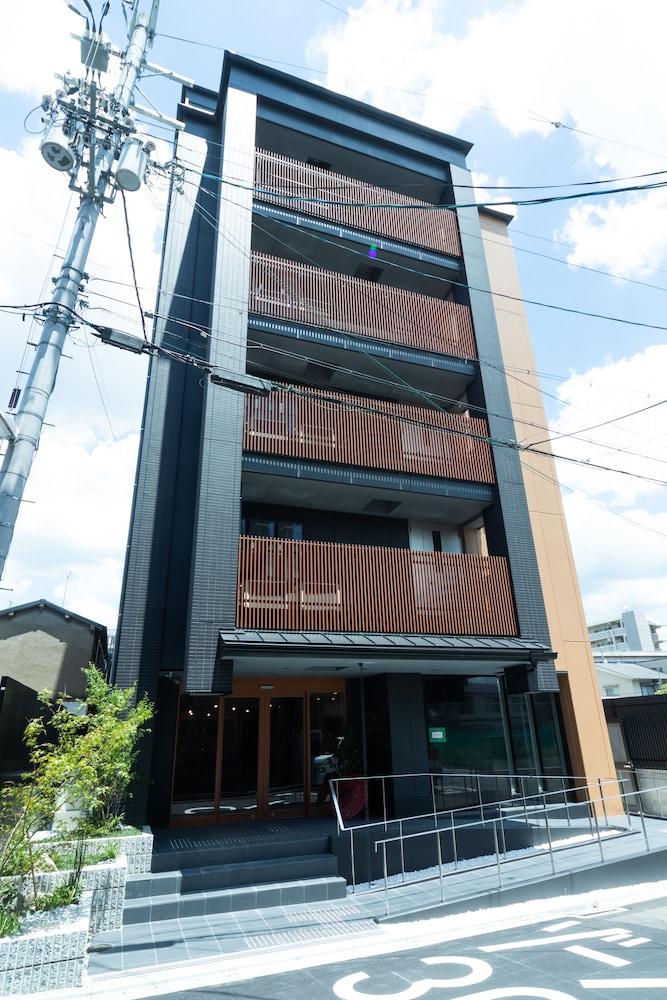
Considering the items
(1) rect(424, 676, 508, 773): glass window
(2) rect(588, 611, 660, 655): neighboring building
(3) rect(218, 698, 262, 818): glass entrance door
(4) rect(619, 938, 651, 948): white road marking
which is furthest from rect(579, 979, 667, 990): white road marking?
(2) rect(588, 611, 660, 655): neighboring building

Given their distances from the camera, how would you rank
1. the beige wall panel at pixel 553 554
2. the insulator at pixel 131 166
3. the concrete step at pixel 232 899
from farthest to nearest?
the beige wall panel at pixel 553 554 < the concrete step at pixel 232 899 < the insulator at pixel 131 166

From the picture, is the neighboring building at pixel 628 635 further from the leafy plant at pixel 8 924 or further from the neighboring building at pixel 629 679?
the leafy plant at pixel 8 924

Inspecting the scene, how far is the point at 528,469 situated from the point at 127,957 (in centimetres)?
1349

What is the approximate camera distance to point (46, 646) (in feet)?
49.2

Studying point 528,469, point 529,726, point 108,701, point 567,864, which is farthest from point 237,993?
point 528,469

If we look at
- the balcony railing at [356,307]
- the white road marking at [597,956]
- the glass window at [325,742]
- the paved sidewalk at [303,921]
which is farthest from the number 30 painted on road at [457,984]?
the balcony railing at [356,307]

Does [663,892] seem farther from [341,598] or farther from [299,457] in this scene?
[299,457]

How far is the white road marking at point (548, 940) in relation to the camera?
661 centimetres

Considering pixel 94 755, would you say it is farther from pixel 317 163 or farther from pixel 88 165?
pixel 317 163

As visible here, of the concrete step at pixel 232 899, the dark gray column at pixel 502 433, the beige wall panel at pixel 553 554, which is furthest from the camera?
the beige wall panel at pixel 553 554

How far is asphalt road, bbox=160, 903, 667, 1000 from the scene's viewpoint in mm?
5344

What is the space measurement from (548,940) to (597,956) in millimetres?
781

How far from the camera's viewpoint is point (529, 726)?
542 inches

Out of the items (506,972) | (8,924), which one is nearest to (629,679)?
(506,972)
